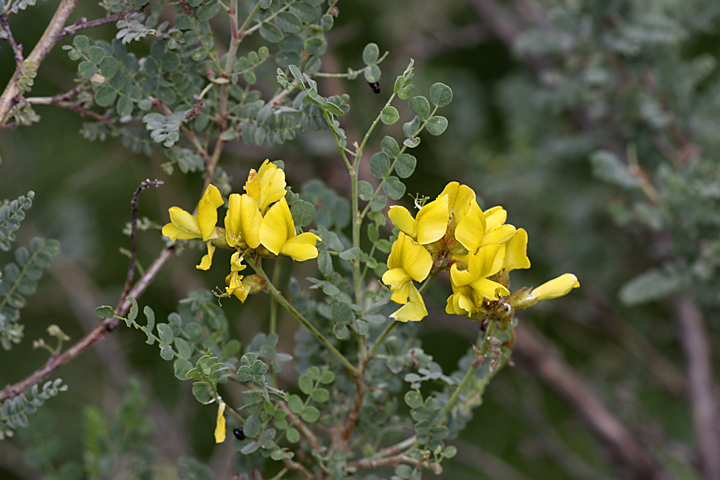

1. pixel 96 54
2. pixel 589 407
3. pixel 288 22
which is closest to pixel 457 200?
pixel 288 22

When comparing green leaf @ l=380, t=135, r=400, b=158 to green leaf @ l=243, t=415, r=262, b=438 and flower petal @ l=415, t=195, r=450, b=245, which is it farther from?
green leaf @ l=243, t=415, r=262, b=438

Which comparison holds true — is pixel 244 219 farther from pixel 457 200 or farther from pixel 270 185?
pixel 457 200

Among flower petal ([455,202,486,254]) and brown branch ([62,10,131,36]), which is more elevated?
brown branch ([62,10,131,36])

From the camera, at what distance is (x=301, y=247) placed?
416 millimetres

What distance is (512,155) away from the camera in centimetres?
129

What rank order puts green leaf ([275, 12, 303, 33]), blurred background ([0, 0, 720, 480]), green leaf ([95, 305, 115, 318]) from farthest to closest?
1. blurred background ([0, 0, 720, 480])
2. green leaf ([275, 12, 303, 33])
3. green leaf ([95, 305, 115, 318])

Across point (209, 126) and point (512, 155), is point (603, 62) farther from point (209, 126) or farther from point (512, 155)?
point (209, 126)

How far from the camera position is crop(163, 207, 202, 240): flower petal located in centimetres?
43

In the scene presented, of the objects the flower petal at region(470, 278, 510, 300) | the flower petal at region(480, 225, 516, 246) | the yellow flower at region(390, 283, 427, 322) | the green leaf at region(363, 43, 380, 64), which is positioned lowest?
the yellow flower at region(390, 283, 427, 322)

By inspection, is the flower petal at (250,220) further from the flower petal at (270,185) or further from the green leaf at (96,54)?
the green leaf at (96,54)

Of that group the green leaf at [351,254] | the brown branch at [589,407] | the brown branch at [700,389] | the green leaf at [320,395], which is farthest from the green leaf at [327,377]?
the brown branch at [700,389]

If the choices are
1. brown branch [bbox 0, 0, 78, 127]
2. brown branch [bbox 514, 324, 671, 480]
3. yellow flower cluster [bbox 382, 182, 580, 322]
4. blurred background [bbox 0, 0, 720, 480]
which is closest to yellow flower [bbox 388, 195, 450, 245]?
yellow flower cluster [bbox 382, 182, 580, 322]

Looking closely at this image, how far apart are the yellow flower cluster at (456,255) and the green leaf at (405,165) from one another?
4cm

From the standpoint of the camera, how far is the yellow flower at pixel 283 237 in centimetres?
41
